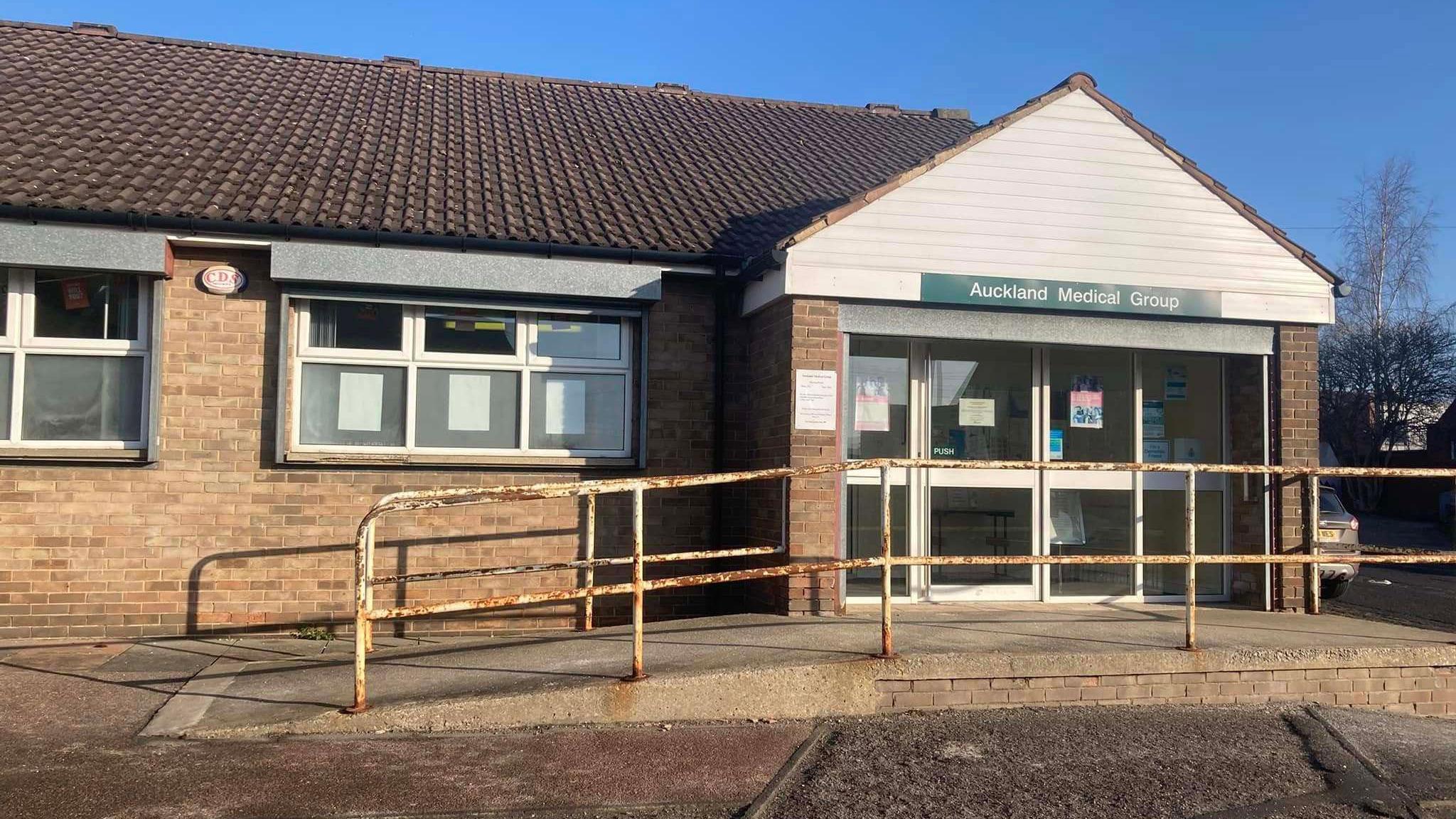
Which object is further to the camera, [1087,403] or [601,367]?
[1087,403]

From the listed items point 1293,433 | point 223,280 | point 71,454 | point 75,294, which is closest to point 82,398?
point 71,454

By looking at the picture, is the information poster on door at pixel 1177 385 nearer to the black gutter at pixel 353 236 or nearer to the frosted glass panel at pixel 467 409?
the black gutter at pixel 353 236

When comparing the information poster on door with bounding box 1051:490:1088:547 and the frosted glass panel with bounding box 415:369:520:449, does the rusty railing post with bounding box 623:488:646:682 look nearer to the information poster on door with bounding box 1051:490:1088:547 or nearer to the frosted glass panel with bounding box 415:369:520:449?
the frosted glass panel with bounding box 415:369:520:449

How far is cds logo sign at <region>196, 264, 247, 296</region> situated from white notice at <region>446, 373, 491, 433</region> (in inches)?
64.4

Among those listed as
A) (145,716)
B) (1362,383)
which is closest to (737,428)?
(145,716)

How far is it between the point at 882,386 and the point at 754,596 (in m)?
1.89

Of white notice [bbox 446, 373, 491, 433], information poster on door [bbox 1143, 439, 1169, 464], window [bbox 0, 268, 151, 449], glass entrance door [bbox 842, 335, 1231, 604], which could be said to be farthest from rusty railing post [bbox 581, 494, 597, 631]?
information poster on door [bbox 1143, 439, 1169, 464]

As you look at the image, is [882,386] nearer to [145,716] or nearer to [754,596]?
[754,596]

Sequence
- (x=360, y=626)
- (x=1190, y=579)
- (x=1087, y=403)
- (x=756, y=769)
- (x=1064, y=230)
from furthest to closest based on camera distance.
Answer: (x=1087, y=403)
(x=1064, y=230)
(x=1190, y=579)
(x=360, y=626)
(x=756, y=769)

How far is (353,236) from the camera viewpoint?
840cm

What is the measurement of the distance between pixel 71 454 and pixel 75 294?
1153 mm

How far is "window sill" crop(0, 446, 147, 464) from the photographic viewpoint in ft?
26.3

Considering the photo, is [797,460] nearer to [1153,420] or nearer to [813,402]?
[813,402]

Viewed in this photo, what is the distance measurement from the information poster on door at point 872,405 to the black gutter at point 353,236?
4.60 ft
